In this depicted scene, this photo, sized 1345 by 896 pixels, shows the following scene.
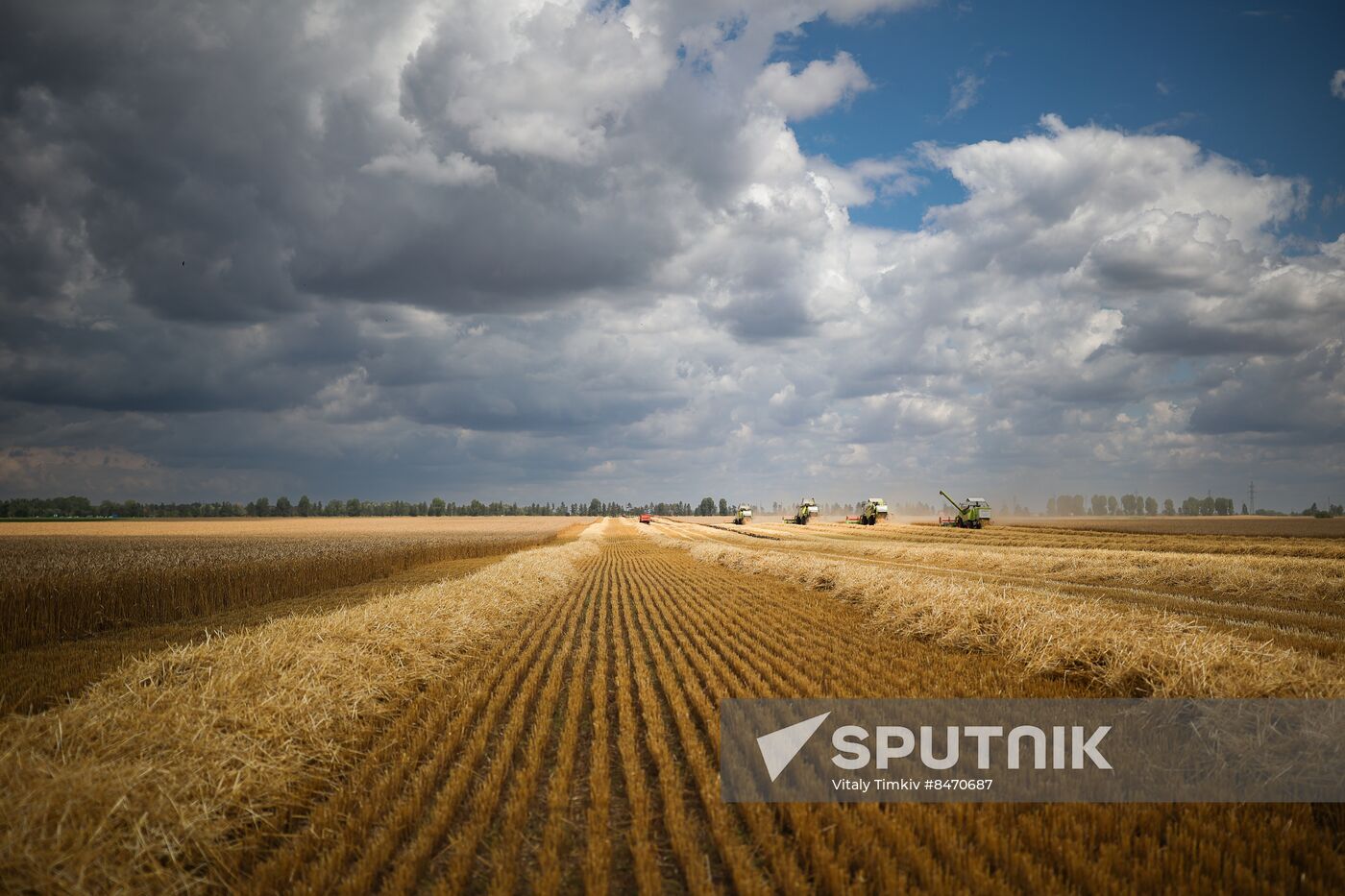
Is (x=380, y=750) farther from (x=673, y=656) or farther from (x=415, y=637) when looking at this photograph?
(x=673, y=656)

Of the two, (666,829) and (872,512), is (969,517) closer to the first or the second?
(872,512)

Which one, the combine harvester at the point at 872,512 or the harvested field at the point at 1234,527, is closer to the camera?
the harvested field at the point at 1234,527

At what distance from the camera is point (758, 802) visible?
5078 millimetres

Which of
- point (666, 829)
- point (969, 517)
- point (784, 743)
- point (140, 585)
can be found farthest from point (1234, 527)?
point (140, 585)

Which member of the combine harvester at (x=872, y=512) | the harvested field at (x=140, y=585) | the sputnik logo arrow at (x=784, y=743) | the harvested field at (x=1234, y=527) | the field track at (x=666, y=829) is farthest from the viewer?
the combine harvester at (x=872, y=512)

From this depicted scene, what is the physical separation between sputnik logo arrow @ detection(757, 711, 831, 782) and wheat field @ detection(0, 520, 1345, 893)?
1.81 feet

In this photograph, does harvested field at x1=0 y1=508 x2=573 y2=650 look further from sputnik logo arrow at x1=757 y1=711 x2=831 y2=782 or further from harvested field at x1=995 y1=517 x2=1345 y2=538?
harvested field at x1=995 y1=517 x2=1345 y2=538

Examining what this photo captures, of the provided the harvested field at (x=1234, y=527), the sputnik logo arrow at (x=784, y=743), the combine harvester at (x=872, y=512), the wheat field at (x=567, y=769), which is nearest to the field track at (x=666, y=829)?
the wheat field at (x=567, y=769)

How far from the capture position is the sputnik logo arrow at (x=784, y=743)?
19.4 feet

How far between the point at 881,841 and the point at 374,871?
12.1 ft

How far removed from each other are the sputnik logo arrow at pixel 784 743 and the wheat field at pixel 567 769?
55cm

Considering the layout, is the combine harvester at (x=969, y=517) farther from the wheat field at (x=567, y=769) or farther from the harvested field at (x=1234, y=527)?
the wheat field at (x=567, y=769)

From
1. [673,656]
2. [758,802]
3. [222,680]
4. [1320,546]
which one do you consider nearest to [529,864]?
[758,802]

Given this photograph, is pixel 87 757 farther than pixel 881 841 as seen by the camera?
Yes
